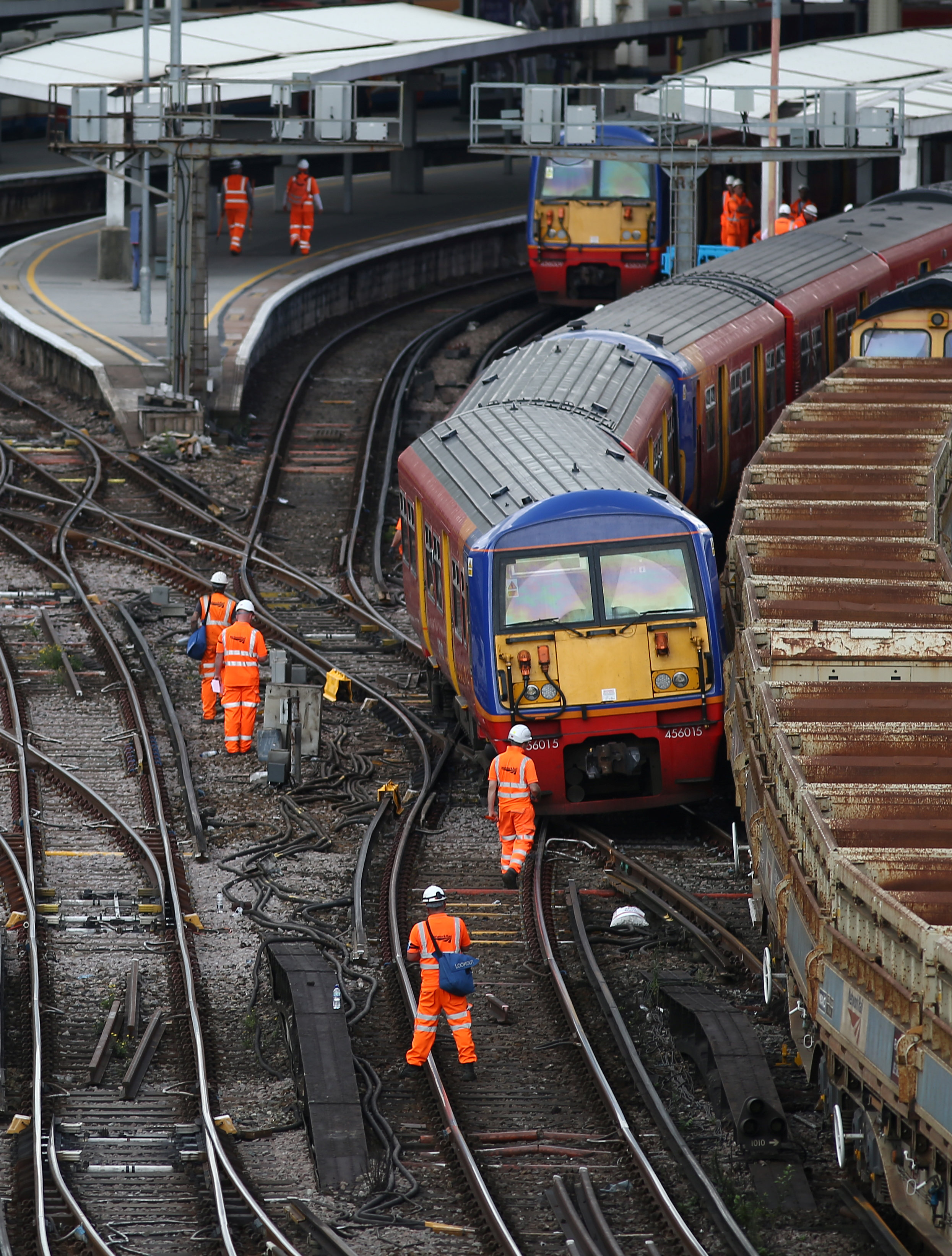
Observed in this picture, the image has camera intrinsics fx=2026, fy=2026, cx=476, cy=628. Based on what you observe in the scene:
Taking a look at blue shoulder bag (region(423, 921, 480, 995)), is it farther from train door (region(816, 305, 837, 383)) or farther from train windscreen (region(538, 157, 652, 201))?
train windscreen (region(538, 157, 652, 201))

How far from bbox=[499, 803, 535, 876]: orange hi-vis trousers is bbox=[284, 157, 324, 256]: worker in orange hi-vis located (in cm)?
2372

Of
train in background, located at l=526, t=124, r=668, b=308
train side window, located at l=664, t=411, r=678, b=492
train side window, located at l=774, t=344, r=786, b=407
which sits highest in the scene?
train in background, located at l=526, t=124, r=668, b=308

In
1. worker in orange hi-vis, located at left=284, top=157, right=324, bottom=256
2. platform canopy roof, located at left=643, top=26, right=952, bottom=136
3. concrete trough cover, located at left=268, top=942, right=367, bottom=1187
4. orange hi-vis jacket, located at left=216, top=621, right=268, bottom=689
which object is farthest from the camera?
worker in orange hi-vis, located at left=284, top=157, right=324, bottom=256

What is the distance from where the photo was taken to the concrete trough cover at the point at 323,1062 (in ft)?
35.9

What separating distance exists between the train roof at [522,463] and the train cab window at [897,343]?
6548 mm

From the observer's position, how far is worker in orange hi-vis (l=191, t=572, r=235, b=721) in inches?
724

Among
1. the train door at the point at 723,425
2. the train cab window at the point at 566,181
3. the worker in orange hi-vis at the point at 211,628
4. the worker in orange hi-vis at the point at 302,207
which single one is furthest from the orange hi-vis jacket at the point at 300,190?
the worker in orange hi-vis at the point at 211,628

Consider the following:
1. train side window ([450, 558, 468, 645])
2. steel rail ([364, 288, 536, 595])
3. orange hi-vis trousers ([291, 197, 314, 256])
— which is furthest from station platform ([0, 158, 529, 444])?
train side window ([450, 558, 468, 645])

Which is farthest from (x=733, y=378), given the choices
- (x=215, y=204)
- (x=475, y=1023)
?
(x=215, y=204)

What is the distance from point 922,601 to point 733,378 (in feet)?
28.0

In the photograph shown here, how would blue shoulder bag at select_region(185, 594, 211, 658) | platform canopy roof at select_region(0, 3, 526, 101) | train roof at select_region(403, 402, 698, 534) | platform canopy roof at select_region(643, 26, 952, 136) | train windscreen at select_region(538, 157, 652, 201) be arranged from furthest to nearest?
platform canopy roof at select_region(0, 3, 526, 101) → platform canopy roof at select_region(643, 26, 952, 136) → train windscreen at select_region(538, 157, 652, 201) → blue shoulder bag at select_region(185, 594, 211, 658) → train roof at select_region(403, 402, 698, 534)

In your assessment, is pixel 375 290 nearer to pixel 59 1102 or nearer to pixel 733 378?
pixel 733 378

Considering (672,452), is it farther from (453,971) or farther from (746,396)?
(453,971)

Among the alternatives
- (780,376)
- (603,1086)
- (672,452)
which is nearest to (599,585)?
(603,1086)
